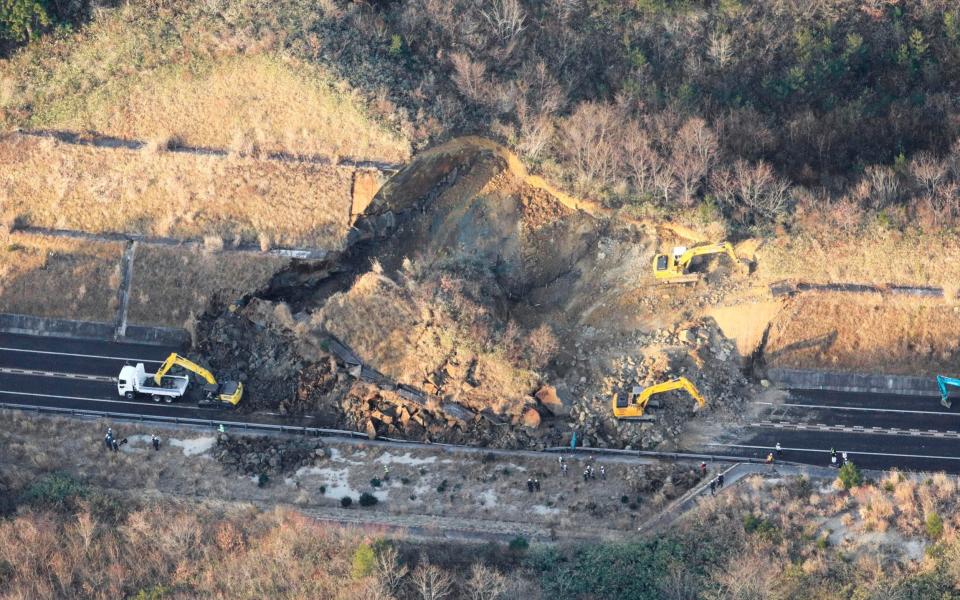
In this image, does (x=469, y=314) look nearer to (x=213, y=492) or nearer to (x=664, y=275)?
(x=664, y=275)

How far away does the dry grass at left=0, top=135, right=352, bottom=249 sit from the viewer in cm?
7206

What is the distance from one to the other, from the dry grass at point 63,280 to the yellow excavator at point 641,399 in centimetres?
2761

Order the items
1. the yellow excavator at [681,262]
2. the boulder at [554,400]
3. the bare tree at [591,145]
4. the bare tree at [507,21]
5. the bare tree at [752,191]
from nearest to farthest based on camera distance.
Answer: the boulder at [554,400] < the yellow excavator at [681,262] < the bare tree at [752,191] < the bare tree at [591,145] < the bare tree at [507,21]

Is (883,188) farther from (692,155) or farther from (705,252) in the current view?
(705,252)

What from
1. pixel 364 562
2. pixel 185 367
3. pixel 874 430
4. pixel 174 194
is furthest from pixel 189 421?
pixel 874 430

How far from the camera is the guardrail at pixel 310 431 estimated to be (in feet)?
214

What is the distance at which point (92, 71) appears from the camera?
76938mm

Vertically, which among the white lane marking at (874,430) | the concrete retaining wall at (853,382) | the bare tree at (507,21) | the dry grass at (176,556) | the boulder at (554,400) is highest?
the bare tree at (507,21)

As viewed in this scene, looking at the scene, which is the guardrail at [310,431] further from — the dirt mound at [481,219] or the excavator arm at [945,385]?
the dirt mound at [481,219]

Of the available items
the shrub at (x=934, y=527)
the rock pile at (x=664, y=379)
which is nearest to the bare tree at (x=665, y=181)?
the rock pile at (x=664, y=379)

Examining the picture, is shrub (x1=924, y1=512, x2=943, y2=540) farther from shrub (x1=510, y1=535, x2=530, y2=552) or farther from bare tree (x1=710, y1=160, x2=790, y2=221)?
bare tree (x1=710, y1=160, x2=790, y2=221)

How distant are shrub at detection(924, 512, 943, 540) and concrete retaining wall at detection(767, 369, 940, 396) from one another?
412 inches

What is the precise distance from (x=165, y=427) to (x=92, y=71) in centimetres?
2307

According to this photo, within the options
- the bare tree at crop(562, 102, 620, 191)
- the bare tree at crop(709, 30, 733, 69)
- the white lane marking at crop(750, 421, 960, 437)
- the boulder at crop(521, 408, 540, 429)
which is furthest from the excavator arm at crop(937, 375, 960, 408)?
the bare tree at crop(709, 30, 733, 69)
